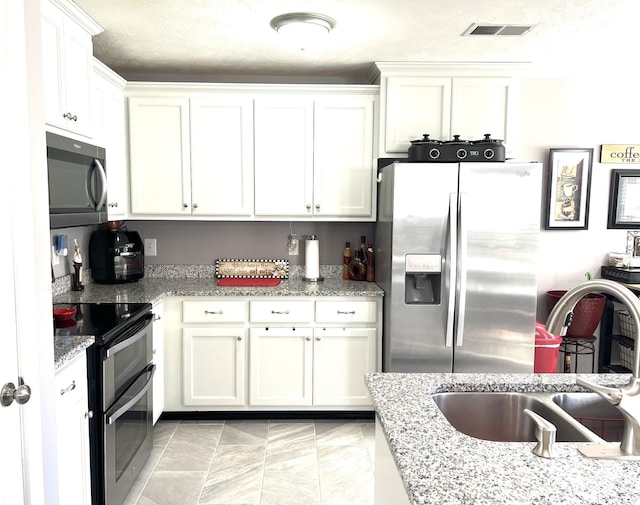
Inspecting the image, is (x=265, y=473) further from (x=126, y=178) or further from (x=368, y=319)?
(x=126, y=178)

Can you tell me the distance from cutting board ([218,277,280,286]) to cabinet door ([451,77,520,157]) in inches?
66.9

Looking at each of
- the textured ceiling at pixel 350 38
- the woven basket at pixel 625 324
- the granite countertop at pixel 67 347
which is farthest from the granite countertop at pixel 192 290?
the woven basket at pixel 625 324

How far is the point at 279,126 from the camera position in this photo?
11.6ft

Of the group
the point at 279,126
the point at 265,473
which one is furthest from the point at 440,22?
the point at 265,473

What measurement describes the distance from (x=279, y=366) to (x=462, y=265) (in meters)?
1.40

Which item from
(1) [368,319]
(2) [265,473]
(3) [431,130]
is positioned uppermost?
(3) [431,130]

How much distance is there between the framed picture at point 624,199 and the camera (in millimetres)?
3914

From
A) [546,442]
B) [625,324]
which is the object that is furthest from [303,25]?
[625,324]

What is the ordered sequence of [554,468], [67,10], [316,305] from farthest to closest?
[316,305], [67,10], [554,468]

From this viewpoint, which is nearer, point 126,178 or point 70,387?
point 70,387

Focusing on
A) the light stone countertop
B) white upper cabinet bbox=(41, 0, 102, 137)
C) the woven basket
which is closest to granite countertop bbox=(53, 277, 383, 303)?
the light stone countertop

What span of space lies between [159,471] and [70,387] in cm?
117

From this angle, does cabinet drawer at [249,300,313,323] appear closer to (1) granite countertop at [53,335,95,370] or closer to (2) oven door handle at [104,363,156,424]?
(2) oven door handle at [104,363,156,424]

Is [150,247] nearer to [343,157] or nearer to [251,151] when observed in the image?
[251,151]
